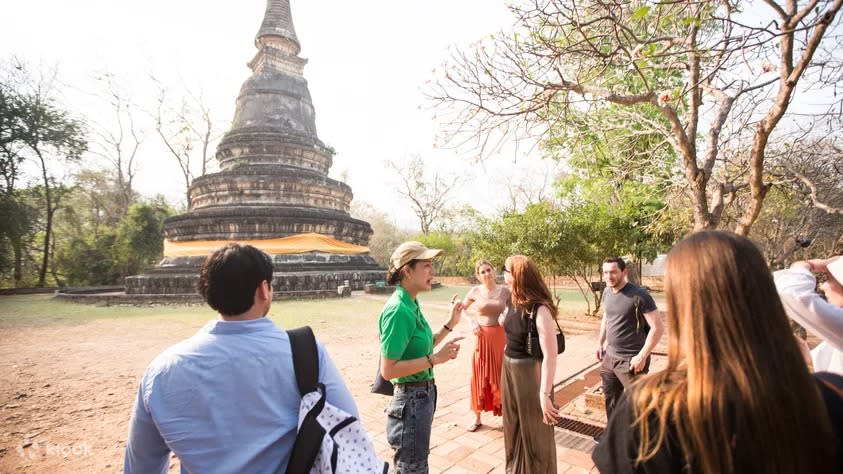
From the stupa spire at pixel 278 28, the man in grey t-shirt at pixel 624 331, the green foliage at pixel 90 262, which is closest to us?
the man in grey t-shirt at pixel 624 331

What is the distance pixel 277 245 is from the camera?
16422 mm

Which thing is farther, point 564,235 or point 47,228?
point 47,228

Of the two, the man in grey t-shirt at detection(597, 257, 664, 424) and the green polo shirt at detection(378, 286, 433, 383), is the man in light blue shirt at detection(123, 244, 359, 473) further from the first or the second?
the man in grey t-shirt at detection(597, 257, 664, 424)

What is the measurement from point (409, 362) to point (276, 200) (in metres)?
17.3

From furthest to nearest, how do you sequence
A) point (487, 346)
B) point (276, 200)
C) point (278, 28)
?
point (278, 28), point (276, 200), point (487, 346)

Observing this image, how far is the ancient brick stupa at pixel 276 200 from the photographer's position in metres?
15.9

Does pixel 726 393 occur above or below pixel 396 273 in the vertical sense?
below

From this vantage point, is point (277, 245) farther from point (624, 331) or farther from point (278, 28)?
point (624, 331)

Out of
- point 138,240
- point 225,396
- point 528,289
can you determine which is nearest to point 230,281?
point 225,396

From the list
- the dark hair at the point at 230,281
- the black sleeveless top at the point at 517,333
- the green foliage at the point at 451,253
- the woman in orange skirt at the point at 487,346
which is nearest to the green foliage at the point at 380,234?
the green foliage at the point at 451,253

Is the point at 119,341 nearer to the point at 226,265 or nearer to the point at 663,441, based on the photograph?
the point at 226,265

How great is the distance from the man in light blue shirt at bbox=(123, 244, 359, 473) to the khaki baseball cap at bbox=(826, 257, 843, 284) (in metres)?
2.12

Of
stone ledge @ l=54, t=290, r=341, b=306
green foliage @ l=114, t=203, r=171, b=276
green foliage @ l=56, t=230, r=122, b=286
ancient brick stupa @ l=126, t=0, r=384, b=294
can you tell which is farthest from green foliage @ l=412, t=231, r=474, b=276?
green foliage @ l=56, t=230, r=122, b=286

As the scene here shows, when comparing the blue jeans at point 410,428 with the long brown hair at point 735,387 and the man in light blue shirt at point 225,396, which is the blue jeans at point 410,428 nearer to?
the man in light blue shirt at point 225,396
